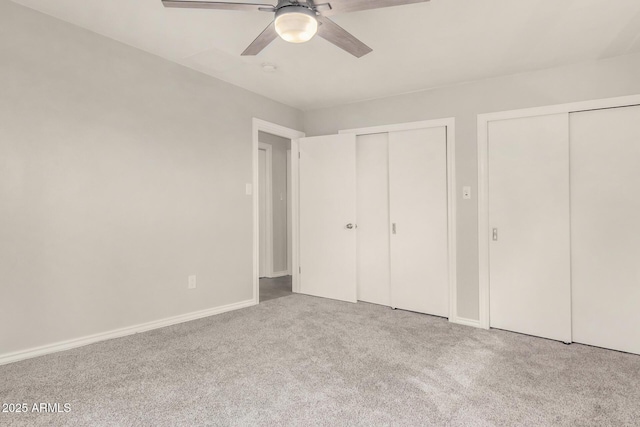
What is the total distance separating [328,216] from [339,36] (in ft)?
8.00

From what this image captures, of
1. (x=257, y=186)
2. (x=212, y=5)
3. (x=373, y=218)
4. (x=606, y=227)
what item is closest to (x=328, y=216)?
(x=373, y=218)

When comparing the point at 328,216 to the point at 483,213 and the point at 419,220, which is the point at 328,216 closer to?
the point at 419,220

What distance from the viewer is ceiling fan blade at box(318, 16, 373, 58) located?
188cm

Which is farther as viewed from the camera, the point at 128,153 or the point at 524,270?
the point at 524,270

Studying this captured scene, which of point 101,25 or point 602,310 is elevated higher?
point 101,25

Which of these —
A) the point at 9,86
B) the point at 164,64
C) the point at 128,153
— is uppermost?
the point at 164,64

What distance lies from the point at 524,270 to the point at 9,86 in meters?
4.19

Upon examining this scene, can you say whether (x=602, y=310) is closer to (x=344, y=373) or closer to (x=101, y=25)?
(x=344, y=373)

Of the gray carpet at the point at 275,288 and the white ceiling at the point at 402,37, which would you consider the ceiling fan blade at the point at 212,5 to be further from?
the gray carpet at the point at 275,288

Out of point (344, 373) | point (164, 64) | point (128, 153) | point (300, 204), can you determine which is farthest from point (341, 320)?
point (164, 64)

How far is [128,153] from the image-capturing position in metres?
2.85

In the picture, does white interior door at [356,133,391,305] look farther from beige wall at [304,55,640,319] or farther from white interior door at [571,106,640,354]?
white interior door at [571,106,640,354]

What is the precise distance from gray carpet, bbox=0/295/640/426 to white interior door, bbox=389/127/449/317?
60 cm

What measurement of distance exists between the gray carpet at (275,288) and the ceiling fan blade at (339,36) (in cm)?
292
